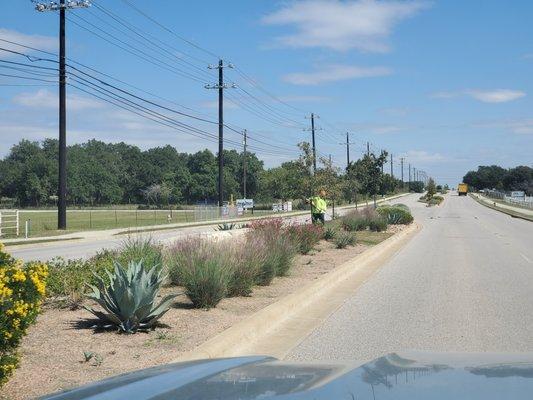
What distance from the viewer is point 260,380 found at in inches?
134

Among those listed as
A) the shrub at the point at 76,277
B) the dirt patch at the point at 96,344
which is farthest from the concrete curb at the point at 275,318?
the shrub at the point at 76,277

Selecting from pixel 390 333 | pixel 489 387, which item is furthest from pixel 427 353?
pixel 390 333

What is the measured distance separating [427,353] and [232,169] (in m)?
150

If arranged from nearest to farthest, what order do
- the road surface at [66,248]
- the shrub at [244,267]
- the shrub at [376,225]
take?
the shrub at [244,267]
the road surface at [66,248]
the shrub at [376,225]

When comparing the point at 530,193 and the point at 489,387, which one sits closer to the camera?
the point at 489,387

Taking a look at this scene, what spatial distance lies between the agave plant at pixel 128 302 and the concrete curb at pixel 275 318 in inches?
39.2

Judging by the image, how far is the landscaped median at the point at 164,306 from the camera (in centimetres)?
629

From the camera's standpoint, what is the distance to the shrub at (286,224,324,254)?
59.3 feet

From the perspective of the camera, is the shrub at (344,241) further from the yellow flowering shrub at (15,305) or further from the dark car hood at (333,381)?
the dark car hood at (333,381)

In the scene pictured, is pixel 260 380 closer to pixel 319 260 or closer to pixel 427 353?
pixel 427 353

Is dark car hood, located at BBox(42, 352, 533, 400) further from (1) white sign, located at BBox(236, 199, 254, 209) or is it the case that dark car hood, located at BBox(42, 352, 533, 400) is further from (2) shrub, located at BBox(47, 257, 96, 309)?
(1) white sign, located at BBox(236, 199, 254, 209)

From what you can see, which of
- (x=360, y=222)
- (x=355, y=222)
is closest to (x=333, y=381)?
(x=355, y=222)

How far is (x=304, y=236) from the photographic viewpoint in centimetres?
1898

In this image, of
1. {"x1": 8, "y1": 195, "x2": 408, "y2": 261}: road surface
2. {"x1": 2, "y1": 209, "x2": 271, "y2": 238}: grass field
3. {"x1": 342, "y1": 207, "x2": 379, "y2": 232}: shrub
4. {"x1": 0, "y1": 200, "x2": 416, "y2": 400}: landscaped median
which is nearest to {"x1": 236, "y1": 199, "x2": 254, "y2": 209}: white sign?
Answer: {"x1": 2, "y1": 209, "x2": 271, "y2": 238}: grass field
